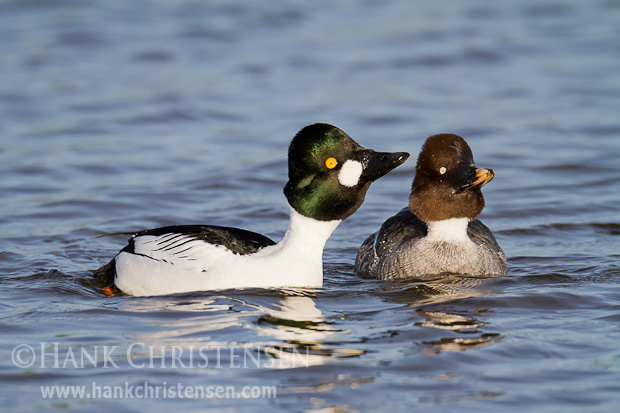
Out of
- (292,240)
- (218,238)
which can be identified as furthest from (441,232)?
(218,238)

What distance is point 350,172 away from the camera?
7703 mm

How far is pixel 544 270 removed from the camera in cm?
947

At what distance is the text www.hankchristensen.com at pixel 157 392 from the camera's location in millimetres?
6066

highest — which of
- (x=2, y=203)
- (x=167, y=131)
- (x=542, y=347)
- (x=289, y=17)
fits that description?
(x=289, y=17)

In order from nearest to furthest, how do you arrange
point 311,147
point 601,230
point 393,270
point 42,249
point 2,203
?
point 311,147 → point 393,270 → point 42,249 → point 601,230 → point 2,203

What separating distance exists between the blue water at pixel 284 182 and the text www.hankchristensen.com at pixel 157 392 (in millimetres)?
60

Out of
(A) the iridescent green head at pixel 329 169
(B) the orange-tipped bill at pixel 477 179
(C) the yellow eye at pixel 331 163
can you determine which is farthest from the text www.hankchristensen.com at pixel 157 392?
(B) the orange-tipped bill at pixel 477 179

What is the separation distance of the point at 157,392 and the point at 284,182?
742cm

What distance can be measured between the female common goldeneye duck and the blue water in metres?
0.32

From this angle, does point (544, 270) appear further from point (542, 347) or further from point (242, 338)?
point (242, 338)

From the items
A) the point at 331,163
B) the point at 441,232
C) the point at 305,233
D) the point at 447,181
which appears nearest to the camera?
the point at 331,163

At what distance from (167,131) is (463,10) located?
10188 mm

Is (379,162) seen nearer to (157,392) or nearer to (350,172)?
(350,172)

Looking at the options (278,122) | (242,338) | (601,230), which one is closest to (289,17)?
(278,122)
